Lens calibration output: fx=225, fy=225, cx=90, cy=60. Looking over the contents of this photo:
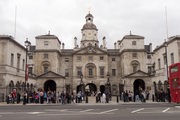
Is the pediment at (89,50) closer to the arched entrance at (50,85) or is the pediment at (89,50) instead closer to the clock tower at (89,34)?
the clock tower at (89,34)

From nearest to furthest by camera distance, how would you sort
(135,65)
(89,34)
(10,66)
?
(10,66), (135,65), (89,34)

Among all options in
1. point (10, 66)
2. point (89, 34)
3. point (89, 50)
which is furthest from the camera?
point (89, 34)

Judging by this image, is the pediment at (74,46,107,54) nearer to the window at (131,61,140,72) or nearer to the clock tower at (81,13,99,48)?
the clock tower at (81,13,99,48)

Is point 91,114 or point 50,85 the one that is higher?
point 50,85

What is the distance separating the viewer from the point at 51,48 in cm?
5356

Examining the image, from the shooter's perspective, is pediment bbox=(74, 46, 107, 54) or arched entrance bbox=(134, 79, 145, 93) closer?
arched entrance bbox=(134, 79, 145, 93)

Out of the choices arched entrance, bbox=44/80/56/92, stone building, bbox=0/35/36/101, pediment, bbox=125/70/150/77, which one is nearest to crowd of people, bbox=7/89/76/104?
stone building, bbox=0/35/36/101

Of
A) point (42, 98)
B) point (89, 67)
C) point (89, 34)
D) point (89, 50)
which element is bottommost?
point (42, 98)

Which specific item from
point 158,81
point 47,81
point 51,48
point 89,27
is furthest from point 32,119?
point 89,27

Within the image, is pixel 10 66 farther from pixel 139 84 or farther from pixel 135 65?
pixel 139 84

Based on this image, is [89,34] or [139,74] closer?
[139,74]

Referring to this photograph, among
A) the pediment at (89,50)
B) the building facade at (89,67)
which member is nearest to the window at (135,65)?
the building facade at (89,67)

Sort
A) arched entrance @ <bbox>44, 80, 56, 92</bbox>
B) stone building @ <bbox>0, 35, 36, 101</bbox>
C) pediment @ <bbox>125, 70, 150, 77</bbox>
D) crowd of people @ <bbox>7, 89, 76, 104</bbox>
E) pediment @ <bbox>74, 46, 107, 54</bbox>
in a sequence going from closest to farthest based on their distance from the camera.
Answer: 1. crowd of people @ <bbox>7, 89, 76, 104</bbox>
2. stone building @ <bbox>0, 35, 36, 101</bbox>
3. pediment @ <bbox>125, 70, 150, 77</bbox>
4. arched entrance @ <bbox>44, 80, 56, 92</bbox>
5. pediment @ <bbox>74, 46, 107, 54</bbox>

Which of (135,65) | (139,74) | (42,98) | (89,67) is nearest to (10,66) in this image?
(42,98)
